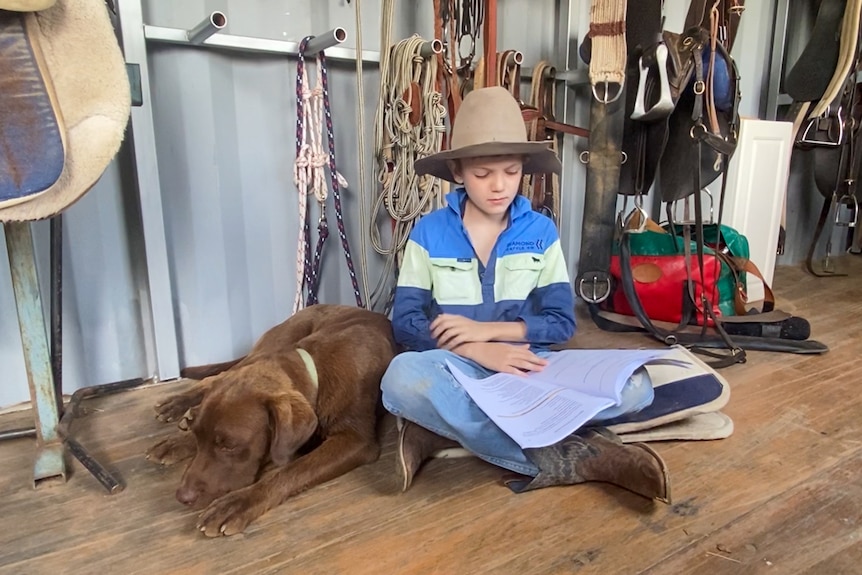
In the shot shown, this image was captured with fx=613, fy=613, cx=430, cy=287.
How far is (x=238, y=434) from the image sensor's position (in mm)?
1314

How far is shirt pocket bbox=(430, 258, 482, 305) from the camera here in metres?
1.75

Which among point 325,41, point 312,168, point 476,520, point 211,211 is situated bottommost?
point 476,520

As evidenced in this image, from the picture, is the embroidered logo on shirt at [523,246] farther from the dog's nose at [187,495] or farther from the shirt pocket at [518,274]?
the dog's nose at [187,495]

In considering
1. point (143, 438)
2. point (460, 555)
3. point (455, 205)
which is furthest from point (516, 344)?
point (143, 438)

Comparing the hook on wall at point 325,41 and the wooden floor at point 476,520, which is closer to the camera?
the wooden floor at point 476,520

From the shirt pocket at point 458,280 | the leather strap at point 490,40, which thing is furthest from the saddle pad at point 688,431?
the leather strap at point 490,40

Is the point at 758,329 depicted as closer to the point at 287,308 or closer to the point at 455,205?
the point at 455,205

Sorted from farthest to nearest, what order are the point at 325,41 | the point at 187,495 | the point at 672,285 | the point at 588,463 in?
the point at 672,285, the point at 325,41, the point at 588,463, the point at 187,495

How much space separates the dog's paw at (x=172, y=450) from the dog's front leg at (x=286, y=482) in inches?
12.3

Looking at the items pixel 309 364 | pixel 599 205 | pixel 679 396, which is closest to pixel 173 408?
pixel 309 364

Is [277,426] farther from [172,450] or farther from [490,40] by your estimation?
[490,40]

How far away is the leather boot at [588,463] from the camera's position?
1349mm

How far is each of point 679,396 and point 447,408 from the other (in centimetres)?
70

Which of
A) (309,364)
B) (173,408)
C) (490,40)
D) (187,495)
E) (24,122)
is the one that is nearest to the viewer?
(24,122)
